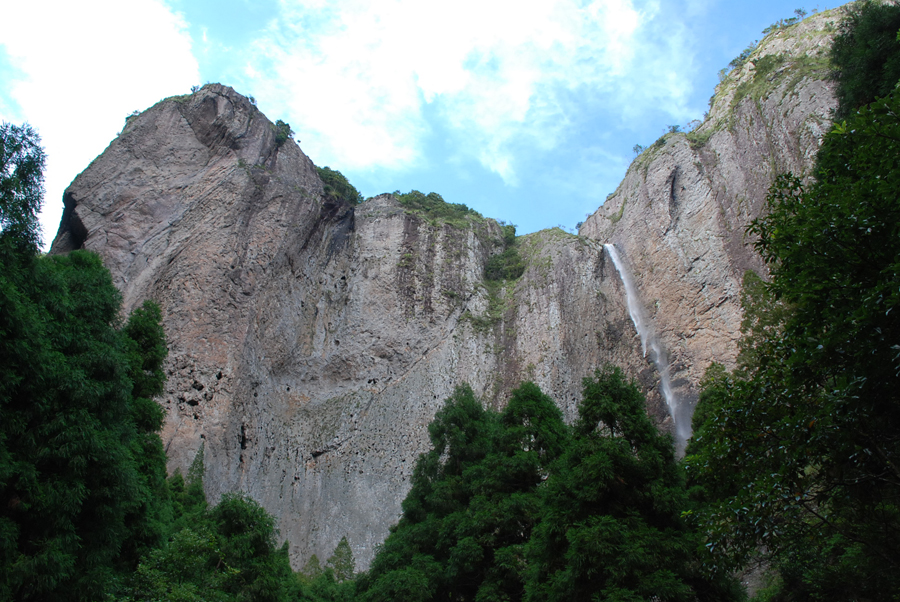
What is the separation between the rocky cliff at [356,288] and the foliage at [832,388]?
72.8 ft

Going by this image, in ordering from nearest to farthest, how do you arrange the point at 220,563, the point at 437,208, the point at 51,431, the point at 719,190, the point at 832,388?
the point at 832,388 → the point at 51,431 → the point at 220,563 → the point at 719,190 → the point at 437,208

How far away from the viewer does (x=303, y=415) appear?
1283 inches

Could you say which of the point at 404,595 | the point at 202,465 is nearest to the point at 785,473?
the point at 404,595

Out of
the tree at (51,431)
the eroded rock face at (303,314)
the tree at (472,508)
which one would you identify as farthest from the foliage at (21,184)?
the eroded rock face at (303,314)

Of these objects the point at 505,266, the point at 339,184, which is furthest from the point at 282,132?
the point at 505,266

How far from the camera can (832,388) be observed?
6160 mm

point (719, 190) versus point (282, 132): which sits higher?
point (282, 132)

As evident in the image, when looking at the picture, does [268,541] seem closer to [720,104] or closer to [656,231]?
[656,231]

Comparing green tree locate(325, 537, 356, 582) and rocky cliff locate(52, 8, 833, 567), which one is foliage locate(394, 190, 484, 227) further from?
green tree locate(325, 537, 356, 582)

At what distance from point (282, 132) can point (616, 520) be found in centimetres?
3643

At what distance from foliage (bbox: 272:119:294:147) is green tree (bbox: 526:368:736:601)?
33.0 m

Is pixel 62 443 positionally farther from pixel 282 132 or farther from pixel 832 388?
pixel 282 132

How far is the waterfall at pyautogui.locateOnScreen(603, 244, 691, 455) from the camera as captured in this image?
2730 cm

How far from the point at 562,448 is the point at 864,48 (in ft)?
42.8
